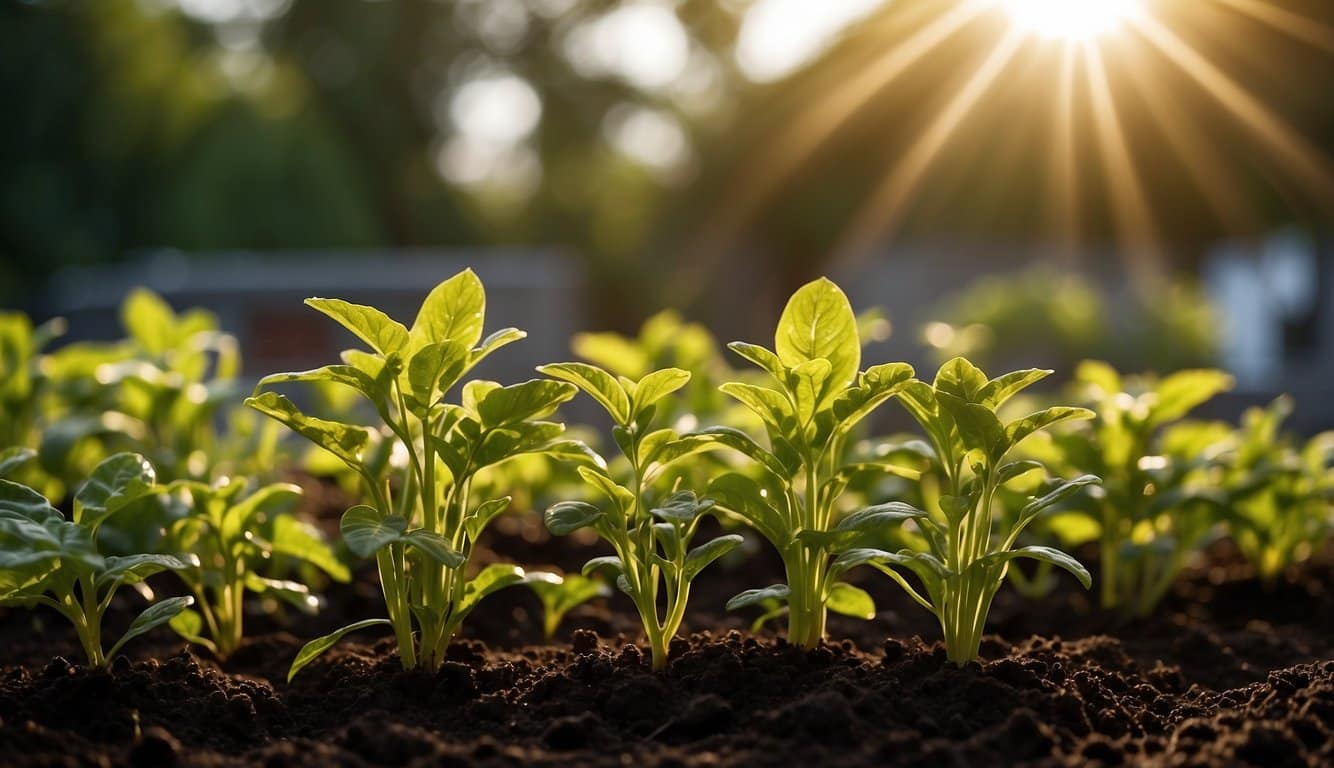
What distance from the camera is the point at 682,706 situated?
5.96ft

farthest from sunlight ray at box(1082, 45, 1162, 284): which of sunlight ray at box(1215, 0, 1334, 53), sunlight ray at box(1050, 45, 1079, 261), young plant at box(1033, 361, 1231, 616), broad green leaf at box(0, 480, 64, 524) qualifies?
broad green leaf at box(0, 480, 64, 524)

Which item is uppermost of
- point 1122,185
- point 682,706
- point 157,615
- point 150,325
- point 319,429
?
point 1122,185

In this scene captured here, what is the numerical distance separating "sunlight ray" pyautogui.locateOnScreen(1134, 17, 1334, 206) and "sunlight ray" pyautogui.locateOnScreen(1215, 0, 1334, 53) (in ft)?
2.11

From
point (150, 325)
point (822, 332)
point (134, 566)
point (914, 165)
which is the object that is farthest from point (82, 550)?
point (914, 165)

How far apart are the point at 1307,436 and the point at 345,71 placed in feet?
67.7

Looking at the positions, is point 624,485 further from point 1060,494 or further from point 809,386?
point 1060,494

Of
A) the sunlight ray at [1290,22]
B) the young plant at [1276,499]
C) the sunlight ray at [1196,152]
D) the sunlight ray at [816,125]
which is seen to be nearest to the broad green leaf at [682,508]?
the young plant at [1276,499]

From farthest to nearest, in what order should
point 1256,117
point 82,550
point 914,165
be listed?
point 914,165
point 1256,117
point 82,550

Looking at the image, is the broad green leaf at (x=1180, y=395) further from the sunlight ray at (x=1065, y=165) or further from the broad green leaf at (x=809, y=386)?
the sunlight ray at (x=1065, y=165)

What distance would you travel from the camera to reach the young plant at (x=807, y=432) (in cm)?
188

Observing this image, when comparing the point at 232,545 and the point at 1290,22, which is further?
the point at 1290,22

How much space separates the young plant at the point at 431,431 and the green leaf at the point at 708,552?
0.29m

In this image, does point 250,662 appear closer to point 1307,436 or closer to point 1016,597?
point 1016,597

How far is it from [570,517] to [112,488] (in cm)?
83
